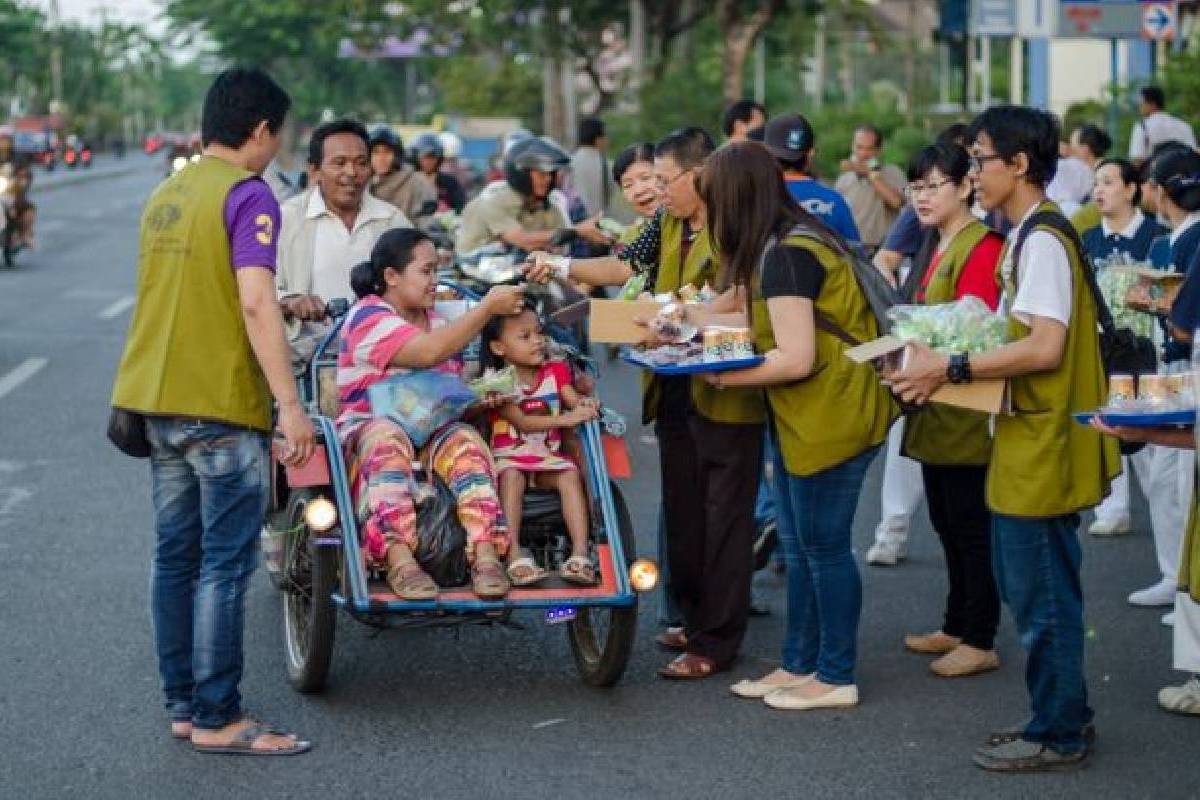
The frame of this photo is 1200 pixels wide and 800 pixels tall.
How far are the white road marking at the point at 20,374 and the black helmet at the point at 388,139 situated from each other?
318 centimetres

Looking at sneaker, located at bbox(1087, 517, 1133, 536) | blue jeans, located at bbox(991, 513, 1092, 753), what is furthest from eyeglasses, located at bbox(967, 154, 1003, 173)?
sneaker, located at bbox(1087, 517, 1133, 536)

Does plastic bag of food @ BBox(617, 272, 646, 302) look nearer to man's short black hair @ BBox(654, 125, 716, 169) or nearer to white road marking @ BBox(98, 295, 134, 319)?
Result: man's short black hair @ BBox(654, 125, 716, 169)

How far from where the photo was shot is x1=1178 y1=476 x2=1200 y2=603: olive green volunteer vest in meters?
5.65

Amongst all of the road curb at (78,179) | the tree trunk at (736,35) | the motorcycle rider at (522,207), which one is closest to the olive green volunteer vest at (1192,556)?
the motorcycle rider at (522,207)

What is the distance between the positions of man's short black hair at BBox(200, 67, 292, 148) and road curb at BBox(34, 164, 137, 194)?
55990 millimetres

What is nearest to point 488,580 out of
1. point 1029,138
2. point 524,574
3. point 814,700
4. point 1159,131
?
point 524,574

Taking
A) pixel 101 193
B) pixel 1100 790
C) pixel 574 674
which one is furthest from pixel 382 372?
pixel 101 193

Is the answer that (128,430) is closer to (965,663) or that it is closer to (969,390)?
(969,390)

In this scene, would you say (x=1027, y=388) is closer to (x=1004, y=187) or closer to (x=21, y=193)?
(x=1004, y=187)

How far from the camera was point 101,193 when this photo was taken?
60.5 meters

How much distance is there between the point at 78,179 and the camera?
72.6 m

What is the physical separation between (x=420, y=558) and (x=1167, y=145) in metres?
3.76

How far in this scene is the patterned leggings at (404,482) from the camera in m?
7.03

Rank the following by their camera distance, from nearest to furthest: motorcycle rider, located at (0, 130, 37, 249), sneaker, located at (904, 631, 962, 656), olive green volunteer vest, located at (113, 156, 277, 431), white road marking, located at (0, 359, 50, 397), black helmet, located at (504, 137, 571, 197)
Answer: olive green volunteer vest, located at (113, 156, 277, 431) < sneaker, located at (904, 631, 962, 656) < black helmet, located at (504, 137, 571, 197) < white road marking, located at (0, 359, 50, 397) < motorcycle rider, located at (0, 130, 37, 249)
